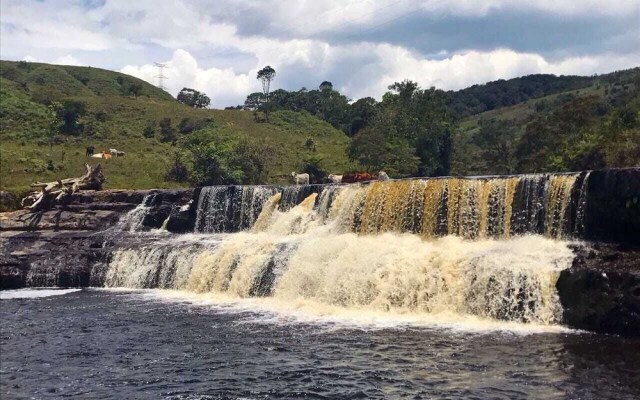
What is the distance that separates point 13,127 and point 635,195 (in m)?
66.8

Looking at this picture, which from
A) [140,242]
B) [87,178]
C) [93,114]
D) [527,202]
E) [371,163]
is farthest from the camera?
[93,114]

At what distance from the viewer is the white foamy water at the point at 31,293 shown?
25.1 metres

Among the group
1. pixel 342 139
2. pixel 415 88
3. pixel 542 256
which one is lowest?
pixel 542 256

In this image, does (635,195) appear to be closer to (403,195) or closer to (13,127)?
(403,195)

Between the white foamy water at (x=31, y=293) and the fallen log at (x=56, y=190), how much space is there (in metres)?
9.44

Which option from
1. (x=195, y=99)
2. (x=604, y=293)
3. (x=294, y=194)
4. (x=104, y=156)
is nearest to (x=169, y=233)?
(x=294, y=194)

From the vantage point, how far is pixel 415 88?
68438 mm

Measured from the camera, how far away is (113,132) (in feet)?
241

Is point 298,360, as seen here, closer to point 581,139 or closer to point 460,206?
point 460,206

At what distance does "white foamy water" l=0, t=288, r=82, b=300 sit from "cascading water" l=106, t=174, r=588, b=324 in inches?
101

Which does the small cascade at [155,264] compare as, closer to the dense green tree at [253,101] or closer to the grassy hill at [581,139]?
the grassy hill at [581,139]

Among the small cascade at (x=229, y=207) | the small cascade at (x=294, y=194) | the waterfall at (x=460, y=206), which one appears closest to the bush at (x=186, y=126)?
the small cascade at (x=229, y=207)

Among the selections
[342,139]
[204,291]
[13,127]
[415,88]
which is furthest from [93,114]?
[204,291]

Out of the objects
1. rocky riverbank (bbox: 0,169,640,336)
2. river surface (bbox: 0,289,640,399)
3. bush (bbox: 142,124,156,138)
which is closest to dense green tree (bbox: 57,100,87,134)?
bush (bbox: 142,124,156,138)
